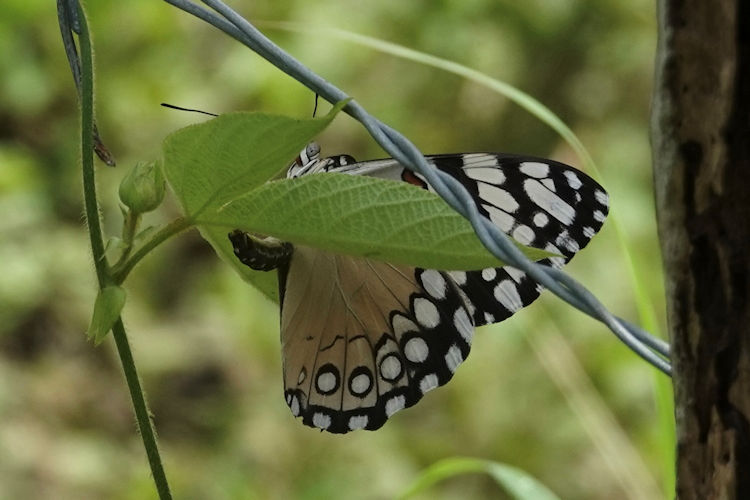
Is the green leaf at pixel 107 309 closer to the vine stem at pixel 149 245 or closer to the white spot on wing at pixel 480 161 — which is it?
the vine stem at pixel 149 245

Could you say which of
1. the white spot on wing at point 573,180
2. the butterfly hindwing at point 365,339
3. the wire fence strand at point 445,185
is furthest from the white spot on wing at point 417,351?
the wire fence strand at point 445,185

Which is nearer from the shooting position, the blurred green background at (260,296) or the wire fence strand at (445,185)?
the wire fence strand at (445,185)

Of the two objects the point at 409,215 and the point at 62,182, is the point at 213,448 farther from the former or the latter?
the point at 409,215

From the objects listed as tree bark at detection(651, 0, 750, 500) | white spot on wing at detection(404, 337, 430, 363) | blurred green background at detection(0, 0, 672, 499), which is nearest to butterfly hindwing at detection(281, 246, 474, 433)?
white spot on wing at detection(404, 337, 430, 363)

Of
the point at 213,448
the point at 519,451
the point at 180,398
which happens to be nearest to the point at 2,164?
the point at 180,398

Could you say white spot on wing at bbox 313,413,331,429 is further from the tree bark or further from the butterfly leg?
the tree bark
